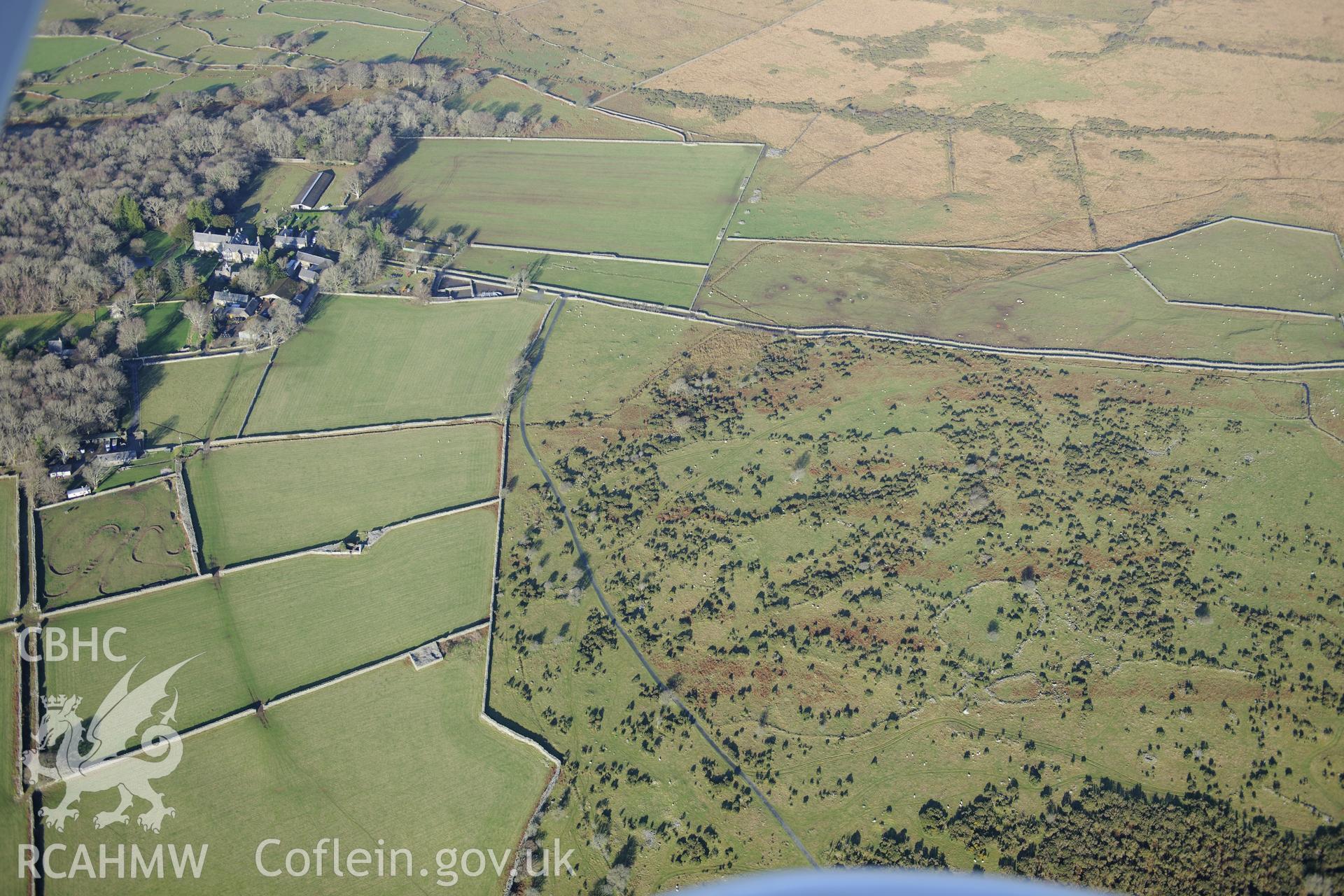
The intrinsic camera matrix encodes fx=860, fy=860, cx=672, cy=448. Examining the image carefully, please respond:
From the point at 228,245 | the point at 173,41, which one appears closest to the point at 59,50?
the point at 173,41

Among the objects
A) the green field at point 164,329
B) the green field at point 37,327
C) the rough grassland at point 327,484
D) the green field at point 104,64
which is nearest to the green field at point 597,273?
the rough grassland at point 327,484

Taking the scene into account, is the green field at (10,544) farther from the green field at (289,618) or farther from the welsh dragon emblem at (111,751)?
the welsh dragon emblem at (111,751)

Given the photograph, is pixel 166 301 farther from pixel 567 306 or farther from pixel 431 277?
pixel 567 306

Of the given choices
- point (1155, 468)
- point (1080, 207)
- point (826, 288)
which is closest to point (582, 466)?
point (826, 288)

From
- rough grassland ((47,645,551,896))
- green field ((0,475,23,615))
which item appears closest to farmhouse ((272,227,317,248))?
green field ((0,475,23,615))

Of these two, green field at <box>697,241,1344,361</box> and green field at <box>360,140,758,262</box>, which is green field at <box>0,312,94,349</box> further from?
green field at <box>697,241,1344,361</box>

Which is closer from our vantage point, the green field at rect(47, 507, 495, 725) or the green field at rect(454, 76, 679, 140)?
the green field at rect(47, 507, 495, 725)
